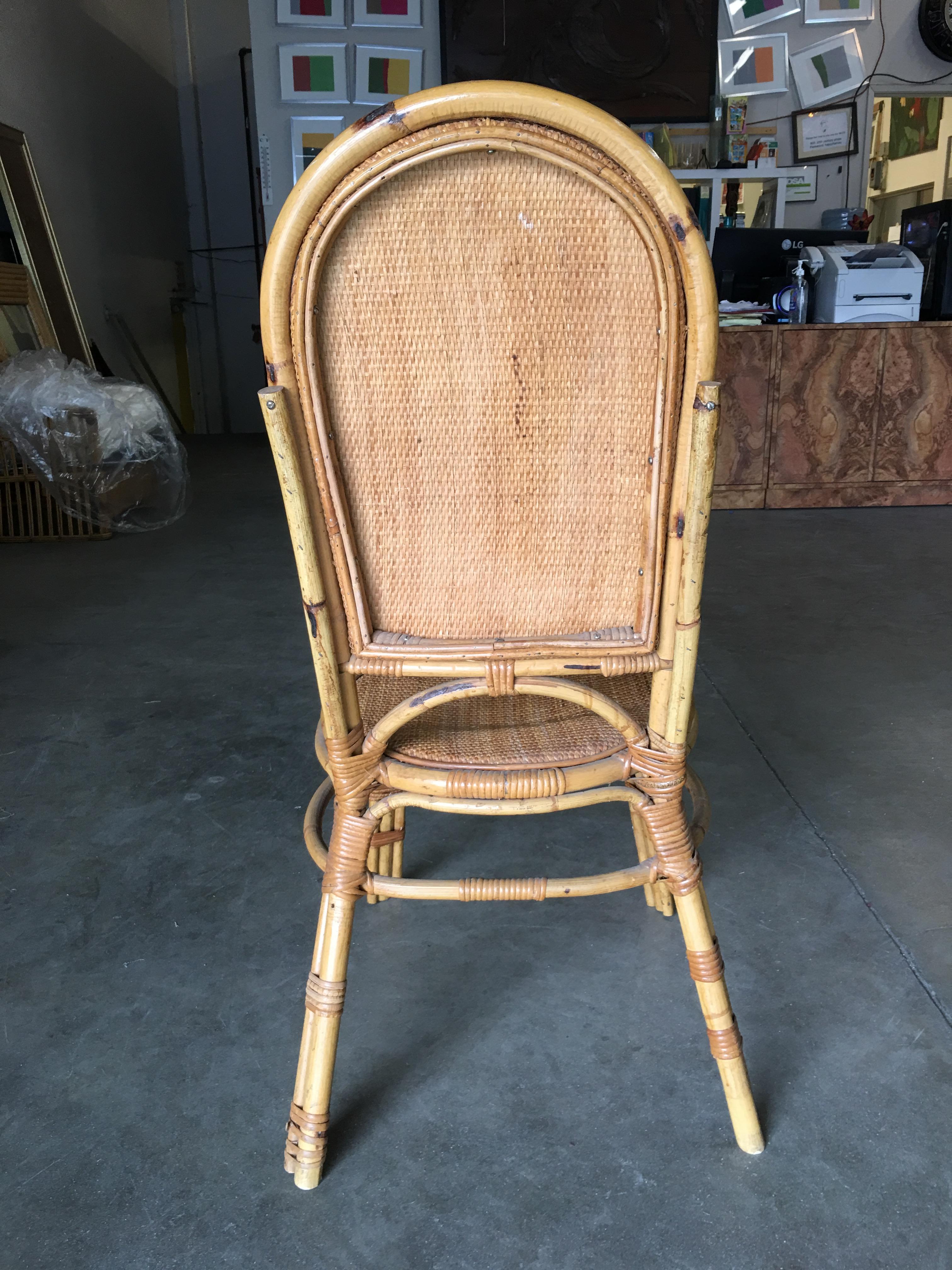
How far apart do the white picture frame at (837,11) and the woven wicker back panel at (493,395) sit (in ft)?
19.7

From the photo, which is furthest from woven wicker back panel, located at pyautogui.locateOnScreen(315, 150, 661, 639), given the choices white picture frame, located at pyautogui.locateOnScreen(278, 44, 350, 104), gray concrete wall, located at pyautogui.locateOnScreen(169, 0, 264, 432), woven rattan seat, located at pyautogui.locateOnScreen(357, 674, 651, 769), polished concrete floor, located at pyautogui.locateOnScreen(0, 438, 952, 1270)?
gray concrete wall, located at pyautogui.locateOnScreen(169, 0, 264, 432)

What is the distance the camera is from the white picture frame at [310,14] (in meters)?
5.56

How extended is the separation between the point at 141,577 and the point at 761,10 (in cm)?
491

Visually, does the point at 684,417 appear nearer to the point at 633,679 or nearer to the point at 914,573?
the point at 633,679

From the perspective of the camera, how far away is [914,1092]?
1083mm

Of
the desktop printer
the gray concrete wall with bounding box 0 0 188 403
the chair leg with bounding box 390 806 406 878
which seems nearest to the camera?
the chair leg with bounding box 390 806 406 878

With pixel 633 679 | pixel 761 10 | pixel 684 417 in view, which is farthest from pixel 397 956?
pixel 761 10

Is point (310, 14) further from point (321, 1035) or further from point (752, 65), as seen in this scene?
point (321, 1035)

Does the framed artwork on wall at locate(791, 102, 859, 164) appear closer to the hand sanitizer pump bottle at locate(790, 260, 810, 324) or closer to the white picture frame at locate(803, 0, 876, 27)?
the white picture frame at locate(803, 0, 876, 27)

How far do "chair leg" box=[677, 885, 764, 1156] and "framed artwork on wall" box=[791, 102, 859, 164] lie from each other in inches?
232

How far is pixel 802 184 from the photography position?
5.71m

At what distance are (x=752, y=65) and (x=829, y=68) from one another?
0.44m

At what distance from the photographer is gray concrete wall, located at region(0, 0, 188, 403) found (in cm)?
539

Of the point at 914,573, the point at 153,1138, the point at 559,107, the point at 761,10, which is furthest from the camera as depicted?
the point at 761,10
